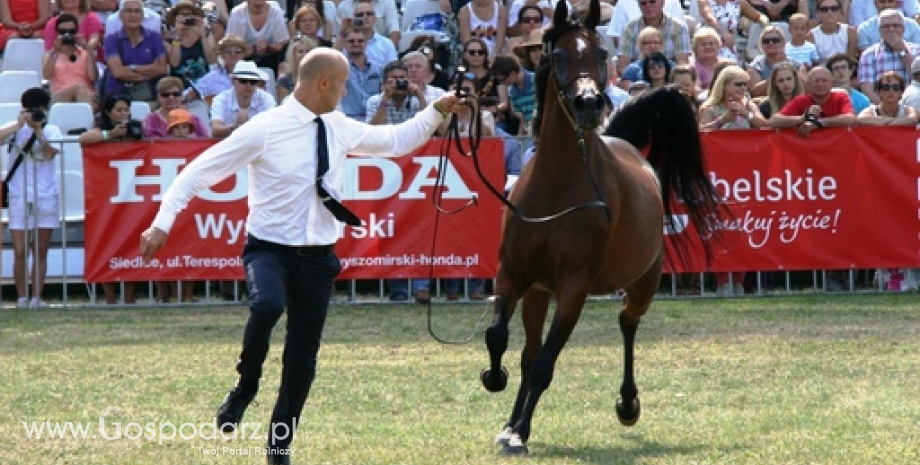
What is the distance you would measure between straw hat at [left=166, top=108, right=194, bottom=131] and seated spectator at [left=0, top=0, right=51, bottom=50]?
3647 millimetres

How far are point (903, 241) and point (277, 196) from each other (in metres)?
9.49

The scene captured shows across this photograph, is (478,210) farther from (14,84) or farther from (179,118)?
(14,84)

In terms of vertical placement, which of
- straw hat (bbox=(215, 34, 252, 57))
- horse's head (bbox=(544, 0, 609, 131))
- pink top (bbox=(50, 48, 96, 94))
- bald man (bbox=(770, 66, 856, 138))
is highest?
horse's head (bbox=(544, 0, 609, 131))

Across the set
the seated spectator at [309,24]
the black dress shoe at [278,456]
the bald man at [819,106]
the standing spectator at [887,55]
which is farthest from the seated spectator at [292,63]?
the black dress shoe at [278,456]

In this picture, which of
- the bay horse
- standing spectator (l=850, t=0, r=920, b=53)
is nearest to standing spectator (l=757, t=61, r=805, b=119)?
standing spectator (l=850, t=0, r=920, b=53)

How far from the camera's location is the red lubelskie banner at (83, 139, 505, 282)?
15.0m

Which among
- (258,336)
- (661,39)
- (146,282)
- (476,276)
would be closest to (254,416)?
(258,336)

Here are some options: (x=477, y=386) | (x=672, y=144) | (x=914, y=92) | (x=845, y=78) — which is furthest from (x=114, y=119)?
(x=914, y=92)

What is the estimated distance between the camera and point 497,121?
52.5 feet

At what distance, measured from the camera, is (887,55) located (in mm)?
17578

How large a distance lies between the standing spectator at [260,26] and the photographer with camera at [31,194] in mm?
3070

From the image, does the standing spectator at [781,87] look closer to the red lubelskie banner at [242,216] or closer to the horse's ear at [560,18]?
the red lubelskie banner at [242,216]

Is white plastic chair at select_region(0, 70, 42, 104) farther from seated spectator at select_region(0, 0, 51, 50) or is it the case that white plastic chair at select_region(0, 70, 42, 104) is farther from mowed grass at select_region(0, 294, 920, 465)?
mowed grass at select_region(0, 294, 920, 465)

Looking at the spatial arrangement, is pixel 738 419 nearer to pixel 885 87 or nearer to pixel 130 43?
pixel 885 87
